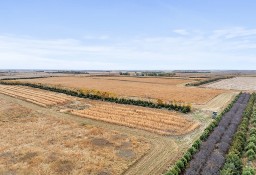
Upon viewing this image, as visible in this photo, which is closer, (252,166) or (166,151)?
(252,166)

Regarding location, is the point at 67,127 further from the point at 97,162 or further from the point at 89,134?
the point at 97,162

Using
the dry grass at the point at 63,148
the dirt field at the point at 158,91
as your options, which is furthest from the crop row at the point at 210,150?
the dirt field at the point at 158,91

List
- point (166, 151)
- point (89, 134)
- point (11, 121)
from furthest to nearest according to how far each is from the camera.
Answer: point (11, 121) → point (89, 134) → point (166, 151)

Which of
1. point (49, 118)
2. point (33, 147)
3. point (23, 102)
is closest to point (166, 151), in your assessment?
point (33, 147)

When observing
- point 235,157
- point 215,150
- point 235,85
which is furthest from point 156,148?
point 235,85

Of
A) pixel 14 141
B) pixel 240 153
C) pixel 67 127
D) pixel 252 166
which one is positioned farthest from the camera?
pixel 67 127

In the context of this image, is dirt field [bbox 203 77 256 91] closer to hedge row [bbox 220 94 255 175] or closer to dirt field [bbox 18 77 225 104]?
dirt field [bbox 18 77 225 104]

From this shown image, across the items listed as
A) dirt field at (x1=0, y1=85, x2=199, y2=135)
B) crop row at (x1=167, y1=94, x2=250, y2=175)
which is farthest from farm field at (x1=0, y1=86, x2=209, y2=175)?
crop row at (x1=167, y1=94, x2=250, y2=175)
